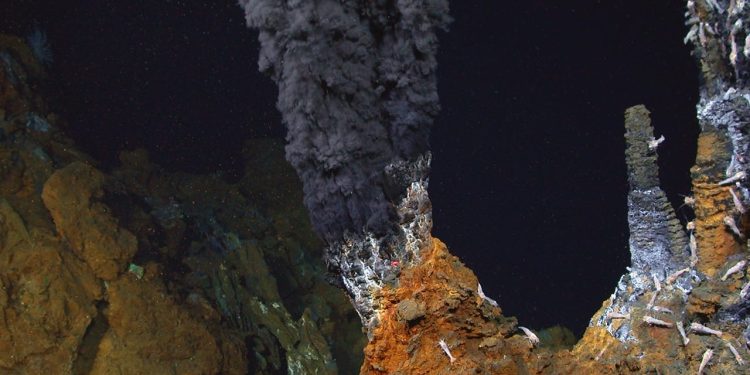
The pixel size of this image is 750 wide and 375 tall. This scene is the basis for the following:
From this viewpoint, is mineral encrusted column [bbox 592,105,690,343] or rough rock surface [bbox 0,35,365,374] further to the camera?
rough rock surface [bbox 0,35,365,374]

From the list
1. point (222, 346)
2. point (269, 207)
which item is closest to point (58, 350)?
point (222, 346)

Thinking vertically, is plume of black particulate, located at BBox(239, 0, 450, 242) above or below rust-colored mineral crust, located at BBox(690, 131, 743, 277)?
above

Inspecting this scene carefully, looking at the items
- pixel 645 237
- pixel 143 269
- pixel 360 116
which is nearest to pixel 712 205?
pixel 645 237

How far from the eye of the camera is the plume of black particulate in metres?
2.47

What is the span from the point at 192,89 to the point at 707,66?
9.54m

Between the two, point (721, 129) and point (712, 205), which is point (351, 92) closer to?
point (721, 129)

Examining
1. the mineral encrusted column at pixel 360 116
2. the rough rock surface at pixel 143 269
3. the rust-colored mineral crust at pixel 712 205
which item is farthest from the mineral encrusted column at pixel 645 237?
the rough rock surface at pixel 143 269

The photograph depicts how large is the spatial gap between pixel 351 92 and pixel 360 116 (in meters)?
0.15

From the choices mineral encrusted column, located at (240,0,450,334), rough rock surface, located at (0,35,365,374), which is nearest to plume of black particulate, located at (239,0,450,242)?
mineral encrusted column, located at (240,0,450,334)

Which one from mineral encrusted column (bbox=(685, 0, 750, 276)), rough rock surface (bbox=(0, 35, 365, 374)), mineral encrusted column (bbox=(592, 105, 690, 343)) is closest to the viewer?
mineral encrusted column (bbox=(685, 0, 750, 276))

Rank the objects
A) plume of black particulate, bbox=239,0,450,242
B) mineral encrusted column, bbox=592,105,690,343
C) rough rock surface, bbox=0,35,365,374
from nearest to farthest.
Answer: plume of black particulate, bbox=239,0,450,242, mineral encrusted column, bbox=592,105,690,343, rough rock surface, bbox=0,35,365,374

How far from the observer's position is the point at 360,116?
8.70 ft

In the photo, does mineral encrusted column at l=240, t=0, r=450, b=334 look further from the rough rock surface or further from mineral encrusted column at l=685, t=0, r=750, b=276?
the rough rock surface

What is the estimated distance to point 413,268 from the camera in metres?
2.78
